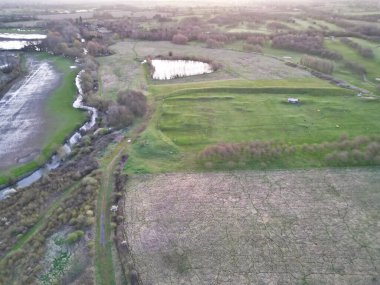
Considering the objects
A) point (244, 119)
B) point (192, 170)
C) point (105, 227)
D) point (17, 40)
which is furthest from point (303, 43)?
point (17, 40)

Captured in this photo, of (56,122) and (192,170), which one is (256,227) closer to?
(192,170)

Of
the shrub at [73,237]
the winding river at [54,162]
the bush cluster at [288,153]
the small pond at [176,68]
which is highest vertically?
the bush cluster at [288,153]

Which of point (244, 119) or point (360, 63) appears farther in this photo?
point (360, 63)

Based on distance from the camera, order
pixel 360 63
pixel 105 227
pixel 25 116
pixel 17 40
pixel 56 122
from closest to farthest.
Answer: pixel 105 227
pixel 56 122
pixel 25 116
pixel 360 63
pixel 17 40

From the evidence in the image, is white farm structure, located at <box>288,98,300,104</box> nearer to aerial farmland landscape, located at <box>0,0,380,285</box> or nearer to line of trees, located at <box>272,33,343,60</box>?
aerial farmland landscape, located at <box>0,0,380,285</box>

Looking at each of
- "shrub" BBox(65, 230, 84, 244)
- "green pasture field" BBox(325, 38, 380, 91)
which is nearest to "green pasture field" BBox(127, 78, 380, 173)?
"green pasture field" BBox(325, 38, 380, 91)

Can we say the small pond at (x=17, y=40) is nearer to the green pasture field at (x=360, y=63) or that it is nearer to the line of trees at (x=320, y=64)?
the line of trees at (x=320, y=64)

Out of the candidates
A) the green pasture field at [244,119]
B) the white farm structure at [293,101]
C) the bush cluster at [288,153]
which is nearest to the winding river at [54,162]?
the green pasture field at [244,119]

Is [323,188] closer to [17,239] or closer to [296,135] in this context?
[296,135]
